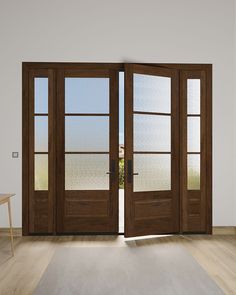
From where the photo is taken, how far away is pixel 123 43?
5648 mm

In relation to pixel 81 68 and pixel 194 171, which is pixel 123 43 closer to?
pixel 81 68

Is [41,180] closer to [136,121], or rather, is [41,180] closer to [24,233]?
[24,233]

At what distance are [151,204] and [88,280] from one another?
2065mm

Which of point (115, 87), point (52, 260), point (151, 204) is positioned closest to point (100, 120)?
point (115, 87)

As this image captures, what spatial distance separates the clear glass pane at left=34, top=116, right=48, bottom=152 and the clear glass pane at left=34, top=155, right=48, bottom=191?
13 centimetres

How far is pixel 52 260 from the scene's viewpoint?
4312 mm

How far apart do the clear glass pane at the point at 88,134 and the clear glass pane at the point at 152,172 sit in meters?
0.54

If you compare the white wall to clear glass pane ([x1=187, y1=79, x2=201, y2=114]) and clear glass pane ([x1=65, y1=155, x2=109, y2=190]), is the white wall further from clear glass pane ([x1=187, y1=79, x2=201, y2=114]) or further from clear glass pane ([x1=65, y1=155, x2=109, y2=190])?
clear glass pane ([x1=65, y1=155, x2=109, y2=190])

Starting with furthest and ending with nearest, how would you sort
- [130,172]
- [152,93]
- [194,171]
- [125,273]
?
[194,171]
[152,93]
[130,172]
[125,273]

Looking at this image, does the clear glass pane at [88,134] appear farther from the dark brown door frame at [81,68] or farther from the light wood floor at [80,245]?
the light wood floor at [80,245]

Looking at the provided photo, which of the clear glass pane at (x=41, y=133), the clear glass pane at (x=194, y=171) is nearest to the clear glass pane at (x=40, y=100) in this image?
the clear glass pane at (x=41, y=133)

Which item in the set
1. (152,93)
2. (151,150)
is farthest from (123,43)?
(151,150)

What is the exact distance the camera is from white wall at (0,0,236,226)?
5574 mm

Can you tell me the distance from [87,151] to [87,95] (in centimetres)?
78
